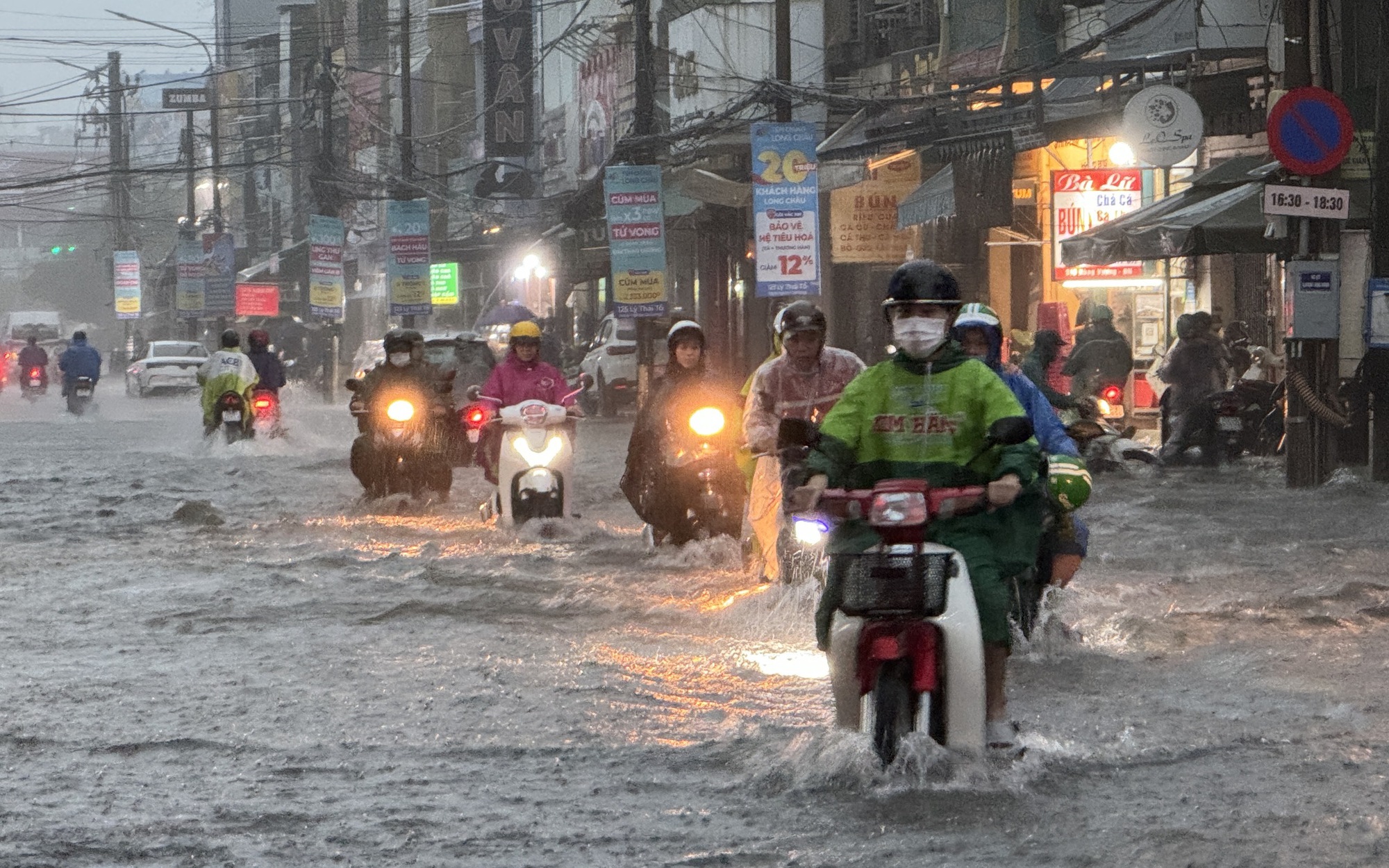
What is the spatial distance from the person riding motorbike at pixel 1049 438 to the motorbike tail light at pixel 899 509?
184cm

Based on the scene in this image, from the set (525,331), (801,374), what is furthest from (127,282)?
(801,374)

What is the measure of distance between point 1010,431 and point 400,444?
37.2ft

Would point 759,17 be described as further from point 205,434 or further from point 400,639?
point 400,639

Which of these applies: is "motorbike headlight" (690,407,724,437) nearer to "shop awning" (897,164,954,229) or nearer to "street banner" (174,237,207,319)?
"shop awning" (897,164,954,229)

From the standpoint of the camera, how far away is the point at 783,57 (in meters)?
25.1

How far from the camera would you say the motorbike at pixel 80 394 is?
39.1 meters

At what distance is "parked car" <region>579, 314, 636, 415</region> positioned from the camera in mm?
34625

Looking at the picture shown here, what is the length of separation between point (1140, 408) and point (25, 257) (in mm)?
117358

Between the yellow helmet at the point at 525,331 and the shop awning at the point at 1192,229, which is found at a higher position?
the shop awning at the point at 1192,229

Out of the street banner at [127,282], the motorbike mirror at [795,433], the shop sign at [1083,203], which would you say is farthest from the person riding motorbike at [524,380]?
the street banner at [127,282]

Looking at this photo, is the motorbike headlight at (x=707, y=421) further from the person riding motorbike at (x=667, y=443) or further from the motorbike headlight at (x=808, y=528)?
the motorbike headlight at (x=808, y=528)

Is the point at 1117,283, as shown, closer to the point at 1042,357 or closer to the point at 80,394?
the point at 1042,357

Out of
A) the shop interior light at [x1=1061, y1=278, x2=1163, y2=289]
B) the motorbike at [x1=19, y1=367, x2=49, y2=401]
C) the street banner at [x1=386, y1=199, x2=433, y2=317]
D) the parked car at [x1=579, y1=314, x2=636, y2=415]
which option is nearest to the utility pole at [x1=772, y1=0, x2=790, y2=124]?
the shop interior light at [x1=1061, y1=278, x2=1163, y2=289]

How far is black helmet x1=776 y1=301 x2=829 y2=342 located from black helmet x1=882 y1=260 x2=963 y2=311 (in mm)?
3787
